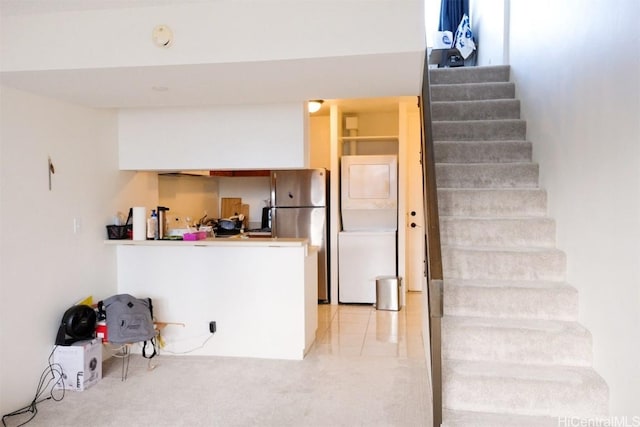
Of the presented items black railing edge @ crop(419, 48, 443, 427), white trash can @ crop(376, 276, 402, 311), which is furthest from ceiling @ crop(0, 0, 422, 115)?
white trash can @ crop(376, 276, 402, 311)

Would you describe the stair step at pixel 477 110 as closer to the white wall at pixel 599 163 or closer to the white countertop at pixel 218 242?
the white wall at pixel 599 163

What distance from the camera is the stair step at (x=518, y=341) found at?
2.46 m

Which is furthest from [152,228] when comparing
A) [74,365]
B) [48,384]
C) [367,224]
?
[367,224]

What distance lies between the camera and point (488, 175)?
3.50 m

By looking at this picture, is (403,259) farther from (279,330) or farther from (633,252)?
(633,252)

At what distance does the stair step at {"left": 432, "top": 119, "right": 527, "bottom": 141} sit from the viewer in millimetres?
3879

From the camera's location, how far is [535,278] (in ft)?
9.56

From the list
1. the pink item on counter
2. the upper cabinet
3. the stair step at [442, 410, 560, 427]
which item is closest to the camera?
the stair step at [442, 410, 560, 427]

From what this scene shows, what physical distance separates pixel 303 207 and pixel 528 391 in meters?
3.66

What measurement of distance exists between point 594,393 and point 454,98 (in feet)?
9.36

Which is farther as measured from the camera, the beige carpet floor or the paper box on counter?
the paper box on counter

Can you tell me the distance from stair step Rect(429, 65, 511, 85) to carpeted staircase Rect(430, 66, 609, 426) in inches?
23.1

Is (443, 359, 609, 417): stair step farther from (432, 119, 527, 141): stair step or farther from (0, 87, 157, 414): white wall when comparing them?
(0, 87, 157, 414): white wall

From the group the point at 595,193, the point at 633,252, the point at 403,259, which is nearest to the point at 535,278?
the point at 595,193
